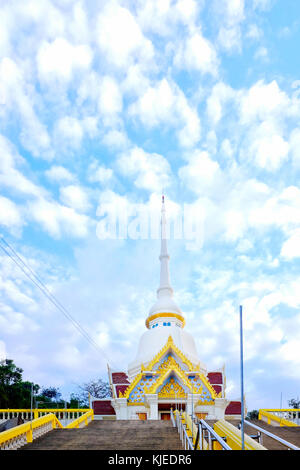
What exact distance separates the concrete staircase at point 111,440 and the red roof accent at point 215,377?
1771cm

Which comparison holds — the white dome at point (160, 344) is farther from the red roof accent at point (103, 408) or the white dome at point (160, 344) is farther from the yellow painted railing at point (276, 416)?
the yellow painted railing at point (276, 416)

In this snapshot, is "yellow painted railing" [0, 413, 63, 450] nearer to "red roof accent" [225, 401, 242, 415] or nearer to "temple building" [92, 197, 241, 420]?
"temple building" [92, 197, 241, 420]

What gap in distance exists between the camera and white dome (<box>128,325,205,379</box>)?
30.8 meters

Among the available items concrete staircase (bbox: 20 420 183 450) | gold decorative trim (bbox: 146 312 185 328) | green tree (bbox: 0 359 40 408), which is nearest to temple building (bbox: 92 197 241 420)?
gold decorative trim (bbox: 146 312 185 328)

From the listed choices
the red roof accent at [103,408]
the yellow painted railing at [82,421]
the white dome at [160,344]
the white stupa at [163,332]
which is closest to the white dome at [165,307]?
the white stupa at [163,332]

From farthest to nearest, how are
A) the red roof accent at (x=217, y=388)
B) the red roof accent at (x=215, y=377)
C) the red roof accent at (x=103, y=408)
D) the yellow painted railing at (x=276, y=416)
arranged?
1. the red roof accent at (x=215, y=377)
2. the red roof accent at (x=217, y=388)
3. the red roof accent at (x=103, y=408)
4. the yellow painted railing at (x=276, y=416)

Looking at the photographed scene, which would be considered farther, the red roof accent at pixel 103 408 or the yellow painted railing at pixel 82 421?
the red roof accent at pixel 103 408

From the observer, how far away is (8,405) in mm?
39062

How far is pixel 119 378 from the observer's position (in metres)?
31.0

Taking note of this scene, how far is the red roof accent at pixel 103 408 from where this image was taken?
1143 inches

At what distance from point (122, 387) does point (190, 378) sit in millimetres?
5128
